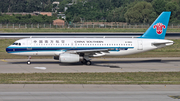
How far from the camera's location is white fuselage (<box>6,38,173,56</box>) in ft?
103

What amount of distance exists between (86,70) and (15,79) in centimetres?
809

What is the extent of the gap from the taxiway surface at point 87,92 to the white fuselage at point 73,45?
11589 millimetres

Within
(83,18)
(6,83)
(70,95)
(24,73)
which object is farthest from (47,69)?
(83,18)

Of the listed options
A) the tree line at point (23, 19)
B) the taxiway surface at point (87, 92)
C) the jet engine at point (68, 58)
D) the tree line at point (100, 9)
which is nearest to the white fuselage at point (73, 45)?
the jet engine at point (68, 58)

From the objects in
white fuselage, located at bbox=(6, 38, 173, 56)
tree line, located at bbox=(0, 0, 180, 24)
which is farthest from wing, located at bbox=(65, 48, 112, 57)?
tree line, located at bbox=(0, 0, 180, 24)

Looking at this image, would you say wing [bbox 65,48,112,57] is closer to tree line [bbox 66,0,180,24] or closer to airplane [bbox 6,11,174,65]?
airplane [bbox 6,11,174,65]

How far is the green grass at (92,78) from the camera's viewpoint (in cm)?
2138

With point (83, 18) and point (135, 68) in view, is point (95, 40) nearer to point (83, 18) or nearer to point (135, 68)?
point (135, 68)

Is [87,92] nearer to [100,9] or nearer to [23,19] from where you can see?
[23,19]

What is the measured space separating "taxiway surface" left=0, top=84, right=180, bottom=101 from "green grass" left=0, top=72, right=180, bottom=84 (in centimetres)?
137

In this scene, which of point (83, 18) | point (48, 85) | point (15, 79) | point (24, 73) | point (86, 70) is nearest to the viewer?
point (48, 85)

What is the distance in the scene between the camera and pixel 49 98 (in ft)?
54.0

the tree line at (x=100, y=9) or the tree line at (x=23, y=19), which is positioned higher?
the tree line at (x=100, y=9)

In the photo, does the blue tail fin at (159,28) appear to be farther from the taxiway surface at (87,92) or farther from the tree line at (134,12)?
the tree line at (134,12)
